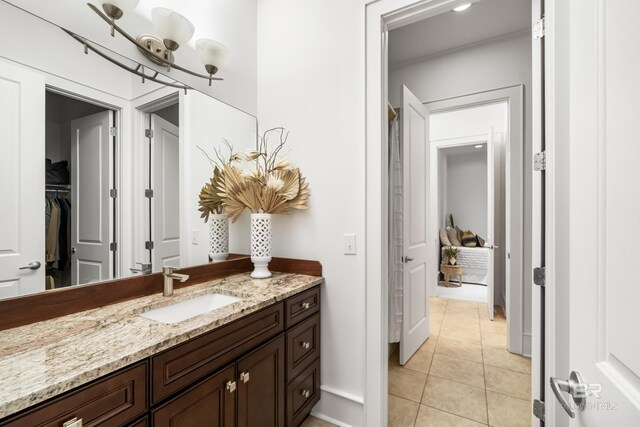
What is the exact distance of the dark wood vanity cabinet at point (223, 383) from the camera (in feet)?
2.43

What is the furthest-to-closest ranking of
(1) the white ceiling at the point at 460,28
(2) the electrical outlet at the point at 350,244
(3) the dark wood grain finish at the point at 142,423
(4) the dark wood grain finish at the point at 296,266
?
(1) the white ceiling at the point at 460,28
(4) the dark wood grain finish at the point at 296,266
(2) the electrical outlet at the point at 350,244
(3) the dark wood grain finish at the point at 142,423

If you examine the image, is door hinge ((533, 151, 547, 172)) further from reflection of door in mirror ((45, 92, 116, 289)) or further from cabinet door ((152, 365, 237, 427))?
reflection of door in mirror ((45, 92, 116, 289))

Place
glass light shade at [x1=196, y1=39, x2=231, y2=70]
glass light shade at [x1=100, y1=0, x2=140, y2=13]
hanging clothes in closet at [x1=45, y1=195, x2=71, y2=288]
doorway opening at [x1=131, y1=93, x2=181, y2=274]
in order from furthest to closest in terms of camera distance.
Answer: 1. glass light shade at [x1=196, y1=39, x2=231, y2=70]
2. doorway opening at [x1=131, y1=93, x2=181, y2=274]
3. glass light shade at [x1=100, y1=0, x2=140, y2=13]
4. hanging clothes in closet at [x1=45, y1=195, x2=71, y2=288]

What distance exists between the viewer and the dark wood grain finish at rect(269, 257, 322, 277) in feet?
5.90

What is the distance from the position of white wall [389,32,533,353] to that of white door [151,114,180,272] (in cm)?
182

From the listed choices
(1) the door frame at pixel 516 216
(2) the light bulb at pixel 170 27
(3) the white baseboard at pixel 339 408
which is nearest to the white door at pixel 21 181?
(2) the light bulb at pixel 170 27

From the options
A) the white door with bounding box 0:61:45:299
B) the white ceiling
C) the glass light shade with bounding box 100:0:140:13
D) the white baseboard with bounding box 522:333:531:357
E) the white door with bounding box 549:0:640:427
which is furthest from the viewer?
the white baseboard with bounding box 522:333:531:357

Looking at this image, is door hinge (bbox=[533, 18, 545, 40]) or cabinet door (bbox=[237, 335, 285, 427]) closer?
cabinet door (bbox=[237, 335, 285, 427])

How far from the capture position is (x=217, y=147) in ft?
5.89

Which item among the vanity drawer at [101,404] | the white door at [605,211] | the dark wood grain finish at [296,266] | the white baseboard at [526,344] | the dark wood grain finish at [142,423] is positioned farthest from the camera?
the white baseboard at [526,344]

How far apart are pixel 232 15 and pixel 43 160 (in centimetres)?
145

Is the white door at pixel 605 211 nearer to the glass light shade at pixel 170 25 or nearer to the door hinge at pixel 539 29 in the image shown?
the door hinge at pixel 539 29

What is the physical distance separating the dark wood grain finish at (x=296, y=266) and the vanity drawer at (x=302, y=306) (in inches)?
4.4

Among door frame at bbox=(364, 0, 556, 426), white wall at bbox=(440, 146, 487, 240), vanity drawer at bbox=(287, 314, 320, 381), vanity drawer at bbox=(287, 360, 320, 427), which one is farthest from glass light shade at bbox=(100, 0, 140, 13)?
white wall at bbox=(440, 146, 487, 240)
